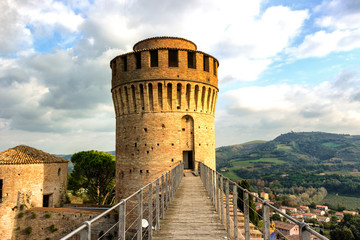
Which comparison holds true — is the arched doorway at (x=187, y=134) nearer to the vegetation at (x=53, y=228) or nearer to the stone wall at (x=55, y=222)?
the stone wall at (x=55, y=222)

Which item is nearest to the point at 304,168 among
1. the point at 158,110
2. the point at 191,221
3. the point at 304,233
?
the point at 158,110

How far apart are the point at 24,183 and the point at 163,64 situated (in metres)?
14.7

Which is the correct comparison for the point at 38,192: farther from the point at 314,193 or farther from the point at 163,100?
the point at 314,193

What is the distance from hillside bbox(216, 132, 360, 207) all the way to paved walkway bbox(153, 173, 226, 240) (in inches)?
3592

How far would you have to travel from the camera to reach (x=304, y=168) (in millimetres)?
140250

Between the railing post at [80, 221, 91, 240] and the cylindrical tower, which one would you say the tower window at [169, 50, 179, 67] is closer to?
the cylindrical tower

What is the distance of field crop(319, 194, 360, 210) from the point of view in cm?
7859

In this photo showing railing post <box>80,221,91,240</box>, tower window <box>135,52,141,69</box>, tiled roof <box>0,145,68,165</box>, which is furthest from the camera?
tiled roof <box>0,145,68,165</box>

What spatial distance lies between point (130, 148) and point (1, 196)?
10877mm

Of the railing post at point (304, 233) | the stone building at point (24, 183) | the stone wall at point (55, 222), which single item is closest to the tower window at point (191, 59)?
the stone wall at point (55, 222)

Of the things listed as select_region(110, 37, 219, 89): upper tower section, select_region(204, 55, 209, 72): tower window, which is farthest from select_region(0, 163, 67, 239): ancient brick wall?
select_region(204, 55, 209, 72): tower window

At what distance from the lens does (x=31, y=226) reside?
17.7 metres

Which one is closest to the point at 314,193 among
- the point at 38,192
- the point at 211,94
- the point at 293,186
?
the point at 293,186

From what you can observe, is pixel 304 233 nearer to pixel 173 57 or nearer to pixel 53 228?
pixel 173 57
